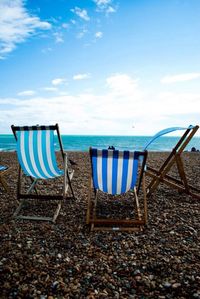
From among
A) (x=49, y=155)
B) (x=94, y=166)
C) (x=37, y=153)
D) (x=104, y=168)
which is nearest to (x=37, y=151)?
(x=37, y=153)

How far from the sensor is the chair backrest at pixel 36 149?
156 inches

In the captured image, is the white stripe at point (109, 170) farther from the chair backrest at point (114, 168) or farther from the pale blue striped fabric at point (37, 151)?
the pale blue striped fabric at point (37, 151)

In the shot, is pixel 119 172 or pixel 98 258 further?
pixel 119 172

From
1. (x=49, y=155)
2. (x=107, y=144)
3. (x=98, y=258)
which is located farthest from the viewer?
(x=107, y=144)

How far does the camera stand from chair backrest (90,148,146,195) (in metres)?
3.53

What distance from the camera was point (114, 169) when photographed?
3.64 m

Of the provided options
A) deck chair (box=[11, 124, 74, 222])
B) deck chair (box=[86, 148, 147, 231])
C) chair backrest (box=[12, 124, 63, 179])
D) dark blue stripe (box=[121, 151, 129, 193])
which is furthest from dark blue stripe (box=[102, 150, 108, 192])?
chair backrest (box=[12, 124, 63, 179])

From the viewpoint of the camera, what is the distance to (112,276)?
2.44 m

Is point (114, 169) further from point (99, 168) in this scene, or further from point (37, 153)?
point (37, 153)

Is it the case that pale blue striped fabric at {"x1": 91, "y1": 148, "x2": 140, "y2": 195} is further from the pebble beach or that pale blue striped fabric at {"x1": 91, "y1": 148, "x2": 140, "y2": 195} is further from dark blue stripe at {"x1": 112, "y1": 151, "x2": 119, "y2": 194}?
the pebble beach

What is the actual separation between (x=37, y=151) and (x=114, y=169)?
1.37 m

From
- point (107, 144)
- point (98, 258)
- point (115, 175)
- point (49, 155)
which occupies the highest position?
point (49, 155)

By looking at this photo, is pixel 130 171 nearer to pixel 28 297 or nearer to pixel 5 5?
pixel 28 297

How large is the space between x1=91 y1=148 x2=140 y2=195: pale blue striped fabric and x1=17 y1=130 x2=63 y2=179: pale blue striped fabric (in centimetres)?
83
